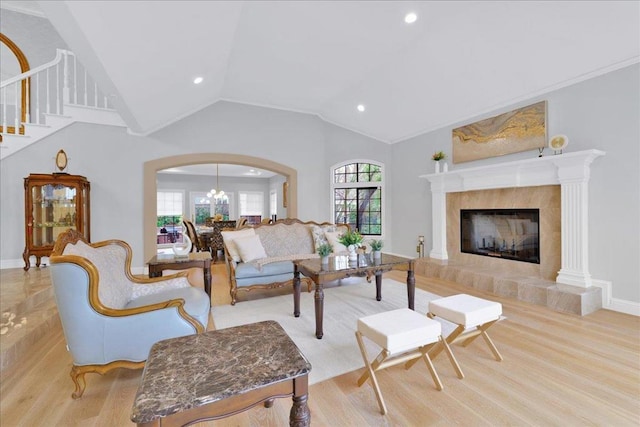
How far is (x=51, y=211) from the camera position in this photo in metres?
4.50

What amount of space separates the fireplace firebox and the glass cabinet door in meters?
6.53

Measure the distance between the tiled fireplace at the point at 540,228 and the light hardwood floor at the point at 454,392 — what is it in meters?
0.95

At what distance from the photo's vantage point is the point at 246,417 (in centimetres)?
172

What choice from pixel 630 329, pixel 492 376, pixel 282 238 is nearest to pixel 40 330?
pixel 282 238

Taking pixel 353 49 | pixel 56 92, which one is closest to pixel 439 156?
pixel 353 49

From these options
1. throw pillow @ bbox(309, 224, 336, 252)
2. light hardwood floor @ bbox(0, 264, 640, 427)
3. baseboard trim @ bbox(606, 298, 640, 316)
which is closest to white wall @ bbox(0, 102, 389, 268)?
throw pillow @ bbox(309, 224, 336, 252)

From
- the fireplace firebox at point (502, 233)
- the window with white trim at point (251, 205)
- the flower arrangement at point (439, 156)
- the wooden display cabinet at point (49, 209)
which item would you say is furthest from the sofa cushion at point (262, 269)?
the window with white trim at point (251, 205)

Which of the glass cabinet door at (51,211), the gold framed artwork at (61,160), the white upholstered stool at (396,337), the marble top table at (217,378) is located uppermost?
the gold framed artwork at (61,160)

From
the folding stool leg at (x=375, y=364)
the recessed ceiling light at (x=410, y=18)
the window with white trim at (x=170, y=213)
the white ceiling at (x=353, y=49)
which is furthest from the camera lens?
the window with white trim at (x=170, y=213)

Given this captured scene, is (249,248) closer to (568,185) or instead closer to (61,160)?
(61,160)

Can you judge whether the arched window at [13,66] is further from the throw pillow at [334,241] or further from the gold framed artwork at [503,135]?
the gold framed artwork at [503,135]

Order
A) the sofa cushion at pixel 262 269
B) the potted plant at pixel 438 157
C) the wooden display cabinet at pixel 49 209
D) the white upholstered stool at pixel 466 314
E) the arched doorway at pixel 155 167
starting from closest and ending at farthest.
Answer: the white upholstered stool at pixel 466 314, the sofa cushion at pixel 262 269, the wooden display cabinet at pixel 49 209, the potted plant at pixel 438 157, the arched doorway at pixel 155 167

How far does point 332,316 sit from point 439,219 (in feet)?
10.3

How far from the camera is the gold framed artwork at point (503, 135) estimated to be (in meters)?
3.96
